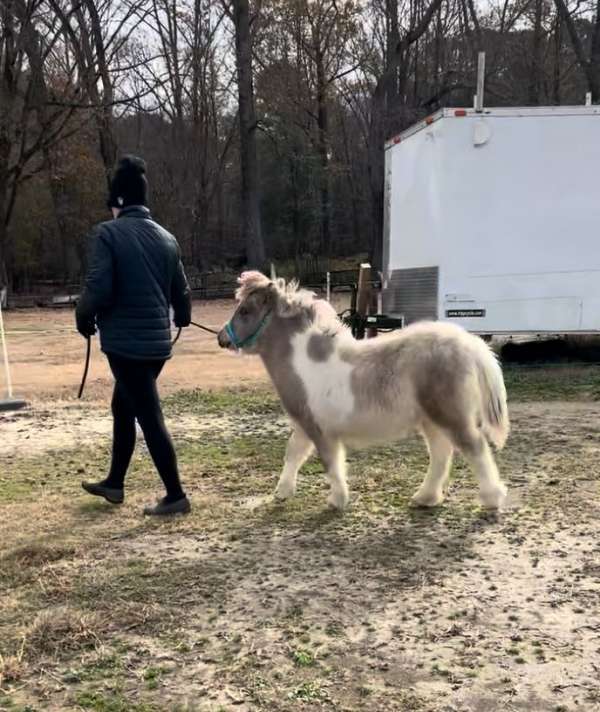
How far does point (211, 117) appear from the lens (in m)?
38.0

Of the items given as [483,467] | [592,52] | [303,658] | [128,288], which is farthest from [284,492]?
[592,52]

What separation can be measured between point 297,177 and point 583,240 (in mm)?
31037

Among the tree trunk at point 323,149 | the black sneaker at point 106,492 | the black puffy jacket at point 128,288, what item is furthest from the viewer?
the tree trunk at point 323,149

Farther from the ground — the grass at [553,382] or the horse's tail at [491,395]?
the horse's tail at [491,395]

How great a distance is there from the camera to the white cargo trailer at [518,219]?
9.62 metres

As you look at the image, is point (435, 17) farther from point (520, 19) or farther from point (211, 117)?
point (211, 117)

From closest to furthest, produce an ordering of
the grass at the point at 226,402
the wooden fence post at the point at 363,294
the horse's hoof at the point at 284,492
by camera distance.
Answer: the horse's hoof at the point at 284,492 < the grass at the point at 226,402 < the wooden fence post at the point at 363,294

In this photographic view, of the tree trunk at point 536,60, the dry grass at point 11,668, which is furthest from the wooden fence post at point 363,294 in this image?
the tree trunk at point 536,60

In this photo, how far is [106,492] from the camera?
15.7 feet

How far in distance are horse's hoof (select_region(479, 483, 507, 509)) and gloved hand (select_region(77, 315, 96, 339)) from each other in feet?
8.57

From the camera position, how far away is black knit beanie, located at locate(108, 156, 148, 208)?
14.8 feet

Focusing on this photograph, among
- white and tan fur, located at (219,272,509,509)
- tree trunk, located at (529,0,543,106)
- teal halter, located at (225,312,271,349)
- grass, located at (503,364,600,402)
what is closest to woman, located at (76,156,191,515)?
teal halter, located at (225,312,271,349)

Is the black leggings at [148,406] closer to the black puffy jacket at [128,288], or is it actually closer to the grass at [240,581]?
the black puffy jacket at [128,288]

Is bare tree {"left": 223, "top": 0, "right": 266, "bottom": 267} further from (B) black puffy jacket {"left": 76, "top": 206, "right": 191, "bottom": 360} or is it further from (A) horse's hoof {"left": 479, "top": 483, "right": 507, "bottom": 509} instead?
(A) horse's hoof {"left": 479, "top": 483, "right": 507, "bottom": 509}
